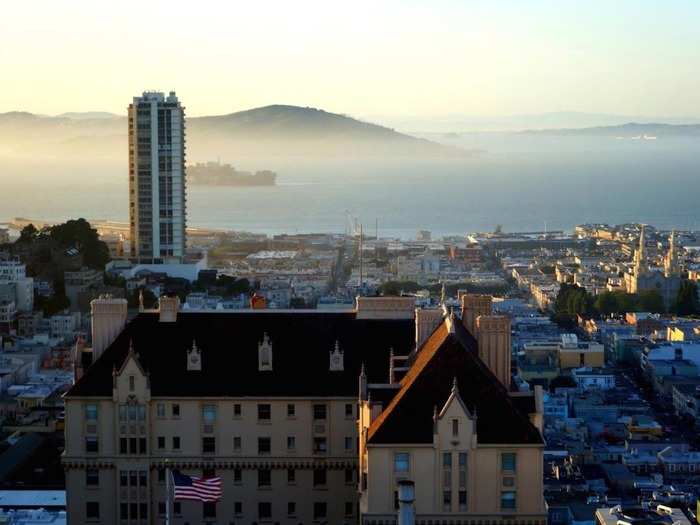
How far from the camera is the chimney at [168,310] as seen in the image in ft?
96.5

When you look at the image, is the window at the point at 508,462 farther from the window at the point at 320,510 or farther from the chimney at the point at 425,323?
the window at the point at 320,510

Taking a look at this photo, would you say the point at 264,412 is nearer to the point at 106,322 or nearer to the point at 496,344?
the point at 106,322

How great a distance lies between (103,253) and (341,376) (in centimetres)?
7773

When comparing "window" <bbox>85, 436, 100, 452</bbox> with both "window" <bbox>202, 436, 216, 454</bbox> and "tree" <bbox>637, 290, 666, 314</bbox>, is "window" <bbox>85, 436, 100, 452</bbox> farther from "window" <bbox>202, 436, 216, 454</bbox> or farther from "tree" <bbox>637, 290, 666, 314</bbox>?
"tree" <bbox>637, 290, 666, 314</bbox>

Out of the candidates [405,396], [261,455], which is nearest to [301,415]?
[261,455]

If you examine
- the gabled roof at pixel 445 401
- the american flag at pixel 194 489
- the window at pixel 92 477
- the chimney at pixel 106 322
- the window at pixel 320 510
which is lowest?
the window at pixel 320 510

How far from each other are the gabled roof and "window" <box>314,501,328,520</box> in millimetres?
4412

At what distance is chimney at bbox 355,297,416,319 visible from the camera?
98.7 ft

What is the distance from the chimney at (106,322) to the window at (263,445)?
124 inches

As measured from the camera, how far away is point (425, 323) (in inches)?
1133

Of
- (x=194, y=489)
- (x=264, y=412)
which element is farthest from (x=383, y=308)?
(x=194, y=489)

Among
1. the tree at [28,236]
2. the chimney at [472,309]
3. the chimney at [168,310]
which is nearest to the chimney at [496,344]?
the chimney at [472,309]

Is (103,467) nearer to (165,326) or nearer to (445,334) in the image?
(165,326)

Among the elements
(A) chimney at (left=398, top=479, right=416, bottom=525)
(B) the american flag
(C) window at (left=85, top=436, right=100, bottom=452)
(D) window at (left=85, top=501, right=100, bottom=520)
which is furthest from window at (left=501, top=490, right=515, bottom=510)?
(D) window at (left=85, top=501, right=100, bottom=520)
